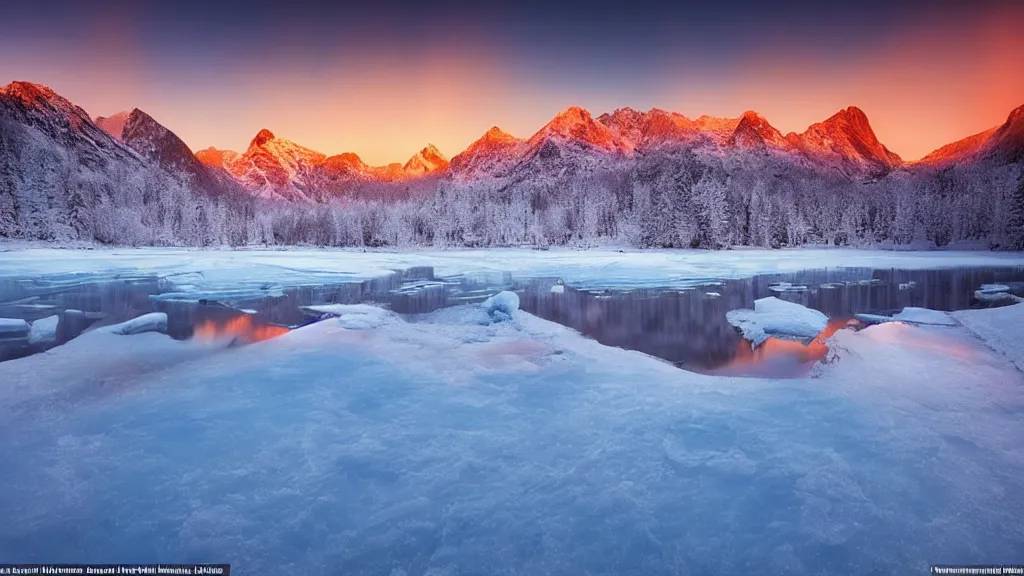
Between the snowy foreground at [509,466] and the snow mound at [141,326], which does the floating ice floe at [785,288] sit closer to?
the snowy foreground at [509,466]

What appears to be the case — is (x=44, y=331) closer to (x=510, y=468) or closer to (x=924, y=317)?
(x=510, y=468)

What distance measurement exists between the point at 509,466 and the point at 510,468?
4 centimetres

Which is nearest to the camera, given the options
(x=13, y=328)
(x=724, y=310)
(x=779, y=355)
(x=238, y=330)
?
(x=779, y=355)

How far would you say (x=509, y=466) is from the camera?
17.7 ft

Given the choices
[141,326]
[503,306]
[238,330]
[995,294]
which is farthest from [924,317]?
[141,326]

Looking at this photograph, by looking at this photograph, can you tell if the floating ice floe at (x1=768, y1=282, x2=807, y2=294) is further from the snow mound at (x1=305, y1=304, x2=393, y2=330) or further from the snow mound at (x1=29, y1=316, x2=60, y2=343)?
the snow mound at (x1=29, y1=316, x2=60, y2=343)

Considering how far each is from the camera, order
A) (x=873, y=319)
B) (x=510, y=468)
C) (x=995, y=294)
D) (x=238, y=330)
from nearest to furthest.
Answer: (x=510, y=468)
(x=238, y=330)
(x=873, y=319)
(x=995, y=294)

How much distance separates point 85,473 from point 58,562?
66.2 inches

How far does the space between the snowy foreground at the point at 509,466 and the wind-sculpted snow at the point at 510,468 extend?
0.03 metres

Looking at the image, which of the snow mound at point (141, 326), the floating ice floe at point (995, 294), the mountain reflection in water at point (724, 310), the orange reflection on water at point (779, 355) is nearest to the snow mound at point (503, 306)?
the mountain reflection in water at point (724, 310)

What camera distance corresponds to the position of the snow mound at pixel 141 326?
13042 millimetres

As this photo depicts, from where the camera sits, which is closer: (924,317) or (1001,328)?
(1001,328)

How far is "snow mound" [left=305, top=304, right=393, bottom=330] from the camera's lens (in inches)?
552

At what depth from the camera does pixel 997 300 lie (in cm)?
2105
